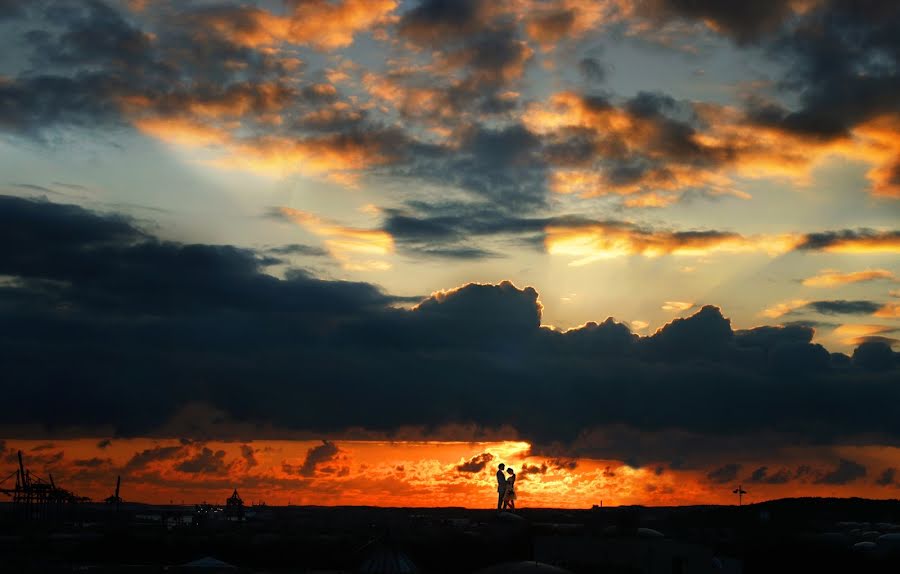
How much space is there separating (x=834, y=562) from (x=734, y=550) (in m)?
20.1

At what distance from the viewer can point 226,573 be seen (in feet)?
391

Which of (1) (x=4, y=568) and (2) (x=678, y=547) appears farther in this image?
(1) (x=4, y=568)

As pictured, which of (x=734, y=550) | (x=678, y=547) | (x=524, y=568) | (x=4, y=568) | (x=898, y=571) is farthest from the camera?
(x=734, y=550)

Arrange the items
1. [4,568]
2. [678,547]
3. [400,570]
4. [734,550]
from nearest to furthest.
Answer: [400,570]
[678,547]
[4,568]
[734,550]

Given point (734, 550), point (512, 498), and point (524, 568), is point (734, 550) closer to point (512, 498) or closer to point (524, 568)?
point (512, 498)

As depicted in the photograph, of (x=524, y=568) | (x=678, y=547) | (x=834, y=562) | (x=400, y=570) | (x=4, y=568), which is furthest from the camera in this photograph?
(x=834, y=562)

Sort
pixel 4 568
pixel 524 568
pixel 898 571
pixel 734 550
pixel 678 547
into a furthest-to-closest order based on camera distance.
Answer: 1. pixel 734 550
2. pixel 898 571
3. pixel 4 568
4. pixel 678 547
5. pixel 524 568

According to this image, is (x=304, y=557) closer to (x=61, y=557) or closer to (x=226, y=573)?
(x=61, y=557)

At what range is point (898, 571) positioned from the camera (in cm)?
A: 14788

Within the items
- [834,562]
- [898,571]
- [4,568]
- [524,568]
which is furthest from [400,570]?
[834,562]

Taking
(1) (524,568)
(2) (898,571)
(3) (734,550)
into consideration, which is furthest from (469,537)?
(1) (524,568)

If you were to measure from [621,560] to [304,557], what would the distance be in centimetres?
8054

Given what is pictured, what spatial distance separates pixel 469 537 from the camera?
611 ft

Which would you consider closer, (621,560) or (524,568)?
(524,568)
